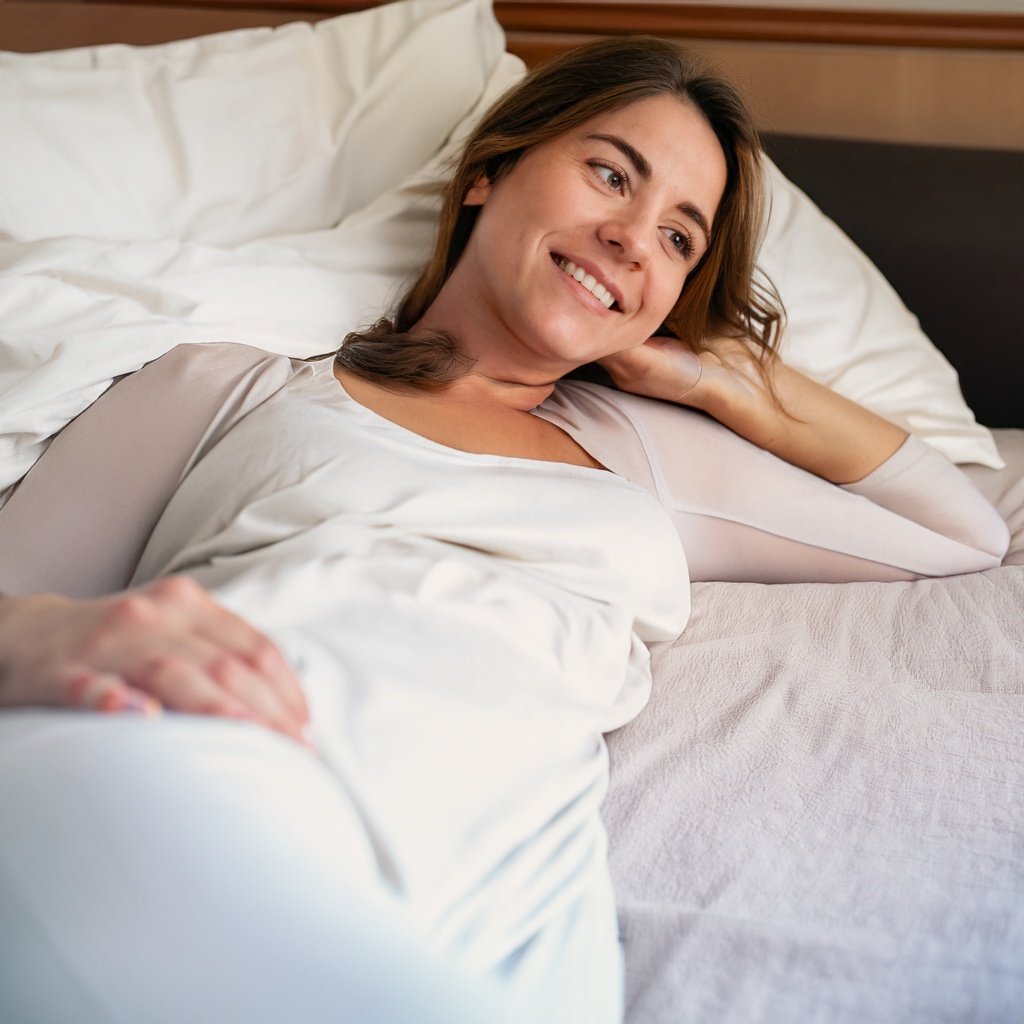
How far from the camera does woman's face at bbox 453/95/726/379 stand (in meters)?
1.17

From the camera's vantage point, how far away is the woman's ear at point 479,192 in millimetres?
1313

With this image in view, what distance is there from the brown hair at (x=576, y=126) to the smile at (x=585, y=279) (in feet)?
0.51

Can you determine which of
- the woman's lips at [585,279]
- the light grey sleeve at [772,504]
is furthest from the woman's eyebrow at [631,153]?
the light grey sleeve at [772,504]

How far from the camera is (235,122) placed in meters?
1.49

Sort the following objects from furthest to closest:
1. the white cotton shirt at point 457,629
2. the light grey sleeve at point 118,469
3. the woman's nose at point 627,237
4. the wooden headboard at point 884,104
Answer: the wooden headboard at point 884,104 < the woman's nose at point 627,237 < the light grey sleeve at point 118,469 < the white cotton shirt at point 457,629

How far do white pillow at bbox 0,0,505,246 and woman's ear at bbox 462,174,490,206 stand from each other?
29 cm

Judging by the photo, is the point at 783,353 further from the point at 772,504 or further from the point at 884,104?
the point at 884,104

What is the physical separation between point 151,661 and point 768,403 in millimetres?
898

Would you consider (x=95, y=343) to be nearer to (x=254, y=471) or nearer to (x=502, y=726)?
(x=254, y=471)

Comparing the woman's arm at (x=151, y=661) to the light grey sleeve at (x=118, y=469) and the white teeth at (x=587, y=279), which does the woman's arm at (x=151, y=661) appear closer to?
the light grey sleeve at (x=118, y=469)

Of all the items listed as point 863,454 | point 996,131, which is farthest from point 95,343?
point 996,131

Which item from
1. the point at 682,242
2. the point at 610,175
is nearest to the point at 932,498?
the point at 682,242

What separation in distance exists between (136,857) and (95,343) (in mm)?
681

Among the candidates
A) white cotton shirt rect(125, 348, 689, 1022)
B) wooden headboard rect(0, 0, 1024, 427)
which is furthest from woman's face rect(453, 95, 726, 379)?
wooden headboard rect(0, 0, 1024, 427)
